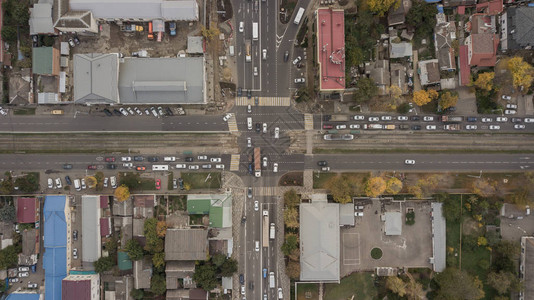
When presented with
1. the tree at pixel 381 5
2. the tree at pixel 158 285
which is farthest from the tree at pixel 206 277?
the tree at pixel 381 5

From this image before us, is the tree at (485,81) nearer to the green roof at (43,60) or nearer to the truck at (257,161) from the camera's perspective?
the truck at (257,161)

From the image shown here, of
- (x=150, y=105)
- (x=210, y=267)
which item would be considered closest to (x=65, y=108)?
(x=150, y=105)

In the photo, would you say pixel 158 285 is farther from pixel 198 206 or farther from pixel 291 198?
pixel 291 198

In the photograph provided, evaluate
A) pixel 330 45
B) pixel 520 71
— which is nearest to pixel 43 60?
pixel 330 45

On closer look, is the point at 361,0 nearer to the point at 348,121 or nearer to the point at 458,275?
the point at 348,121

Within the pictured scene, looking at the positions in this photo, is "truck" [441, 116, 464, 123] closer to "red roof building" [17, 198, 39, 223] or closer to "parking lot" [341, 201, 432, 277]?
"parking lot" [341, 201, 432, 277]

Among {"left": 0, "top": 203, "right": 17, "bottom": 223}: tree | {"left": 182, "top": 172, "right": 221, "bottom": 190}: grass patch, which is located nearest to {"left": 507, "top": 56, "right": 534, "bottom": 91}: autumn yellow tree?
{"left": 182, "top": 172, "right": 221, "bottom": 190}: grass patch
